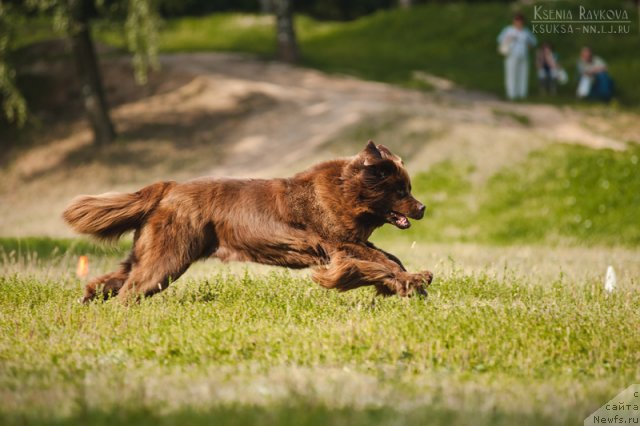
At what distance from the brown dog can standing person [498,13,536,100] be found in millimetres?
19710

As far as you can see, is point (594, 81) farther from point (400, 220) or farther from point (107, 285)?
point (107, 285)

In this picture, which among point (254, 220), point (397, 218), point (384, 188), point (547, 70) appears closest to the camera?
point (254, 220)

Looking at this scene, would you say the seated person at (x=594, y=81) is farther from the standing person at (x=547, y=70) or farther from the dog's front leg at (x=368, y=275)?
the dog's front leg at (x=368, y=275)

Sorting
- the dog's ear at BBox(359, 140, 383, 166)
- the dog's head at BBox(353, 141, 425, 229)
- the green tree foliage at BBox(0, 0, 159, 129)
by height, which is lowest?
the dog's head at BBox(353, 141, 425, 229)

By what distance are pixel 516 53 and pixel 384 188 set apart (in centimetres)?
2012

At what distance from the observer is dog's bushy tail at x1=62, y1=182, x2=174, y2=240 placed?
294 inches

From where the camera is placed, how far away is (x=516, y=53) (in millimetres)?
26266

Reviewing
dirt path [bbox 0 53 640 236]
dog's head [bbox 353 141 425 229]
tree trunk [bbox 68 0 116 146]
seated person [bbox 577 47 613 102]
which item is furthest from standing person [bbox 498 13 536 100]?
dog's head [bbox 353 141 425 229]

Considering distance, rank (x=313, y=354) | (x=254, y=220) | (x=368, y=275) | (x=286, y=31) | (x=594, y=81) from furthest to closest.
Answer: (x=286, y=31) < (x=594, y=81) < (x=254, y=220) < (x=368, y=275) < (x=313, y=354)

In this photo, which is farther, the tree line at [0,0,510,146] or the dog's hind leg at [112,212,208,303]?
the tree line at [0,0,510,146]

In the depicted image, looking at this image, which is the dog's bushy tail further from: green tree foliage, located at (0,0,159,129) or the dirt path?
the dirt path

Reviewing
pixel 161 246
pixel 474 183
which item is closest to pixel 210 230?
pixel 161 246

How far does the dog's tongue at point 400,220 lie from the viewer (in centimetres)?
760

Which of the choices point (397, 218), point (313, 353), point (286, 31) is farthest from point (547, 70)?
point (313, 353)
